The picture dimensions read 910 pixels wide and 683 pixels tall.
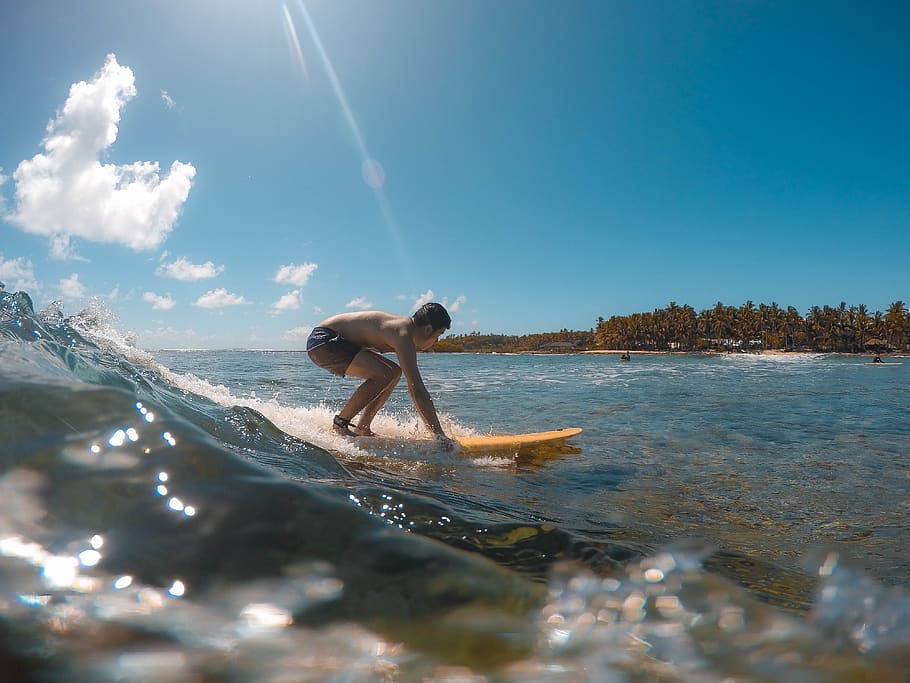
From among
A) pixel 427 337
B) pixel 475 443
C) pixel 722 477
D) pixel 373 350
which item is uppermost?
pixel 427 337

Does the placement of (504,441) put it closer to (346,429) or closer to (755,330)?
(346,429)

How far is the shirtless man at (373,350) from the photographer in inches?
185

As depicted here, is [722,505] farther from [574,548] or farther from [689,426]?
[689,426]

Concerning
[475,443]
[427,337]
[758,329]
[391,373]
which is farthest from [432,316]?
[758,329]

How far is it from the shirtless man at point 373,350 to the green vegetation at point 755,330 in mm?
91129

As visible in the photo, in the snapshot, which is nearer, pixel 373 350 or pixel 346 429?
pixel 346 429

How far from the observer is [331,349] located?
205 inches

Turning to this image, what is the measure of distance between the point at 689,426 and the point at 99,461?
7.31 m

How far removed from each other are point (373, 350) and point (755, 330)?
118385 mm

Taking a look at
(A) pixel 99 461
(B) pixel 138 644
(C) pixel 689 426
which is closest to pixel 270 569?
(B) pixel 138 644

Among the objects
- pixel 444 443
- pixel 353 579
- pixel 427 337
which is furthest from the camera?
pixel 427 337

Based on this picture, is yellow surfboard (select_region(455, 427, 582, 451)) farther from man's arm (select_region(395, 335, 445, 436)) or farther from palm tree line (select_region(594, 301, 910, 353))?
palm tree line (select_region(594, 301, 910, 353))

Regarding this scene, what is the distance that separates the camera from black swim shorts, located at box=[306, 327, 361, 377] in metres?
5.23

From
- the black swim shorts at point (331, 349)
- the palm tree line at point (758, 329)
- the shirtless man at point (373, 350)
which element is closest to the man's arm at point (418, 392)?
the shirtless man at point (373, 350)
